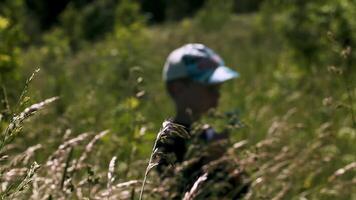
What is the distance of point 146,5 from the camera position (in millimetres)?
41219

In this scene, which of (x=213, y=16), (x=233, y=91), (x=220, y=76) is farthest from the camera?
(x=213, y=16)

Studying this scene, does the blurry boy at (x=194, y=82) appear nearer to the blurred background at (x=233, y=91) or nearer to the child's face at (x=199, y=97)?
the child's face at (x=199, y=97)

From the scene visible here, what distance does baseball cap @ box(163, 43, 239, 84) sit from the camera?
3467mm

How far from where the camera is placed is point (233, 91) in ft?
26.2

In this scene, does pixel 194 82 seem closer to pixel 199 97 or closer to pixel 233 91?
pixel 199 97

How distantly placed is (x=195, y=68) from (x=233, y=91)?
14.8 feet

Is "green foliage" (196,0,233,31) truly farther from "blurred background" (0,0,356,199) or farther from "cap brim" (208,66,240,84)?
"cap brim" (208,66,240,84)

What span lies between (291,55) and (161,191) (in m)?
8.65

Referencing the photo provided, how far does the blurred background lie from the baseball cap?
27 cm

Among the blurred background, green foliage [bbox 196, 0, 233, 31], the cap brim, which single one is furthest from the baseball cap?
green foliage [bbox 196, 0, 233, 31]

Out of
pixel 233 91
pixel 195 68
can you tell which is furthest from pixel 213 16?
pixel 195 68

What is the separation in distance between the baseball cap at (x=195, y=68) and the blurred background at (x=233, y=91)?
0.27m

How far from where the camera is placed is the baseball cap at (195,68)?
347 cm

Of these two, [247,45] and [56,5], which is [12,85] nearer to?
[247,45]
